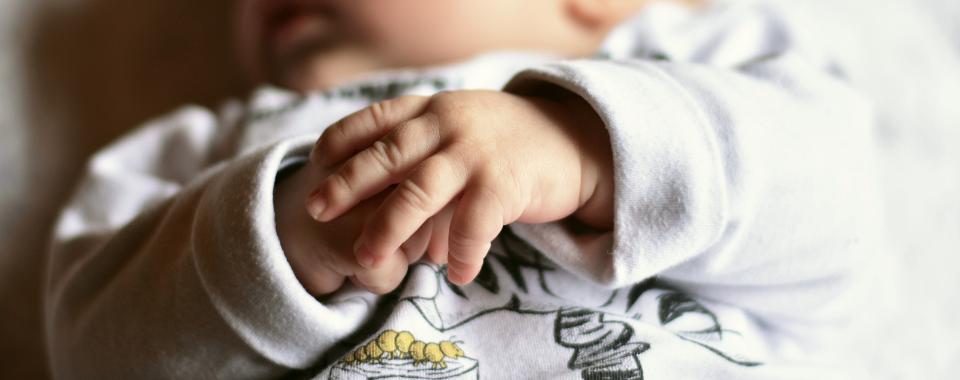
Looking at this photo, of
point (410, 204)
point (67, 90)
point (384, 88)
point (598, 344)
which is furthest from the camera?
point (67, 90)

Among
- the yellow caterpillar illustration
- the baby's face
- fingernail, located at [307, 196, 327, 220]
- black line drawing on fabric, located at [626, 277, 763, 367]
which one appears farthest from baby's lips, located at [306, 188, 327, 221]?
the baby's face

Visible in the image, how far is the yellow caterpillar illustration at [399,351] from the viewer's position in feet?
1.40

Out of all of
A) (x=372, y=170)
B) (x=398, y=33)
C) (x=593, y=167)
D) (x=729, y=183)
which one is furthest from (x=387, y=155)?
(x=398, y=33)

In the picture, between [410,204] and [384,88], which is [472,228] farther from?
[384,88]

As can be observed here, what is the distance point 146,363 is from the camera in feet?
1.50

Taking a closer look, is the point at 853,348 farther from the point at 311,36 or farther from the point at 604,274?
the point at 311,36

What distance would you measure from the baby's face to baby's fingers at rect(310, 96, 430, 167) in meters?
0.32

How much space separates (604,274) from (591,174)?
0.23 feet

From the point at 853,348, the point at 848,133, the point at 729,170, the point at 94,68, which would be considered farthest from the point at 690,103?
the point at 94,68

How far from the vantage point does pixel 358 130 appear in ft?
1.22

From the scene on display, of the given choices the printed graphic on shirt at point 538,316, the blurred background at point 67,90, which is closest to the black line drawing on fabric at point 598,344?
the printed graphic on shirt at point 538,316

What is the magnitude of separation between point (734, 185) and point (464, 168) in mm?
205

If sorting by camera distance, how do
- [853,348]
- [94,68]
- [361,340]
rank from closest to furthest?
[361,340], [853,348], [94,68]

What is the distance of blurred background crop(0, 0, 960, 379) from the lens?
0.74 metres
